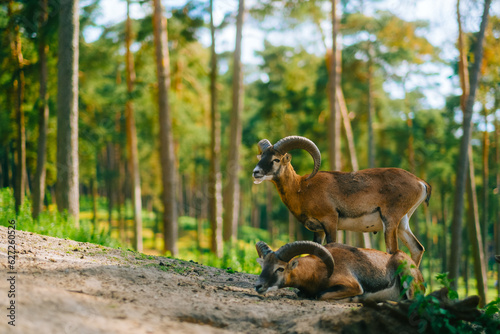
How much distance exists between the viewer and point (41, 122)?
16969 millimetres

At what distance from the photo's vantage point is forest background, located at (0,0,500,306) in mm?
15148

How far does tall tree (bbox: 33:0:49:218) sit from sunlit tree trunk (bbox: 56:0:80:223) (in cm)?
466

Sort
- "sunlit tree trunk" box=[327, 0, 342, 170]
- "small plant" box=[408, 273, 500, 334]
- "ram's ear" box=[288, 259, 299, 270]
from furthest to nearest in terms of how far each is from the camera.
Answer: "sunlit tree trunk" box=[327, 0, 342, 170] → "ram's ear" box=[288, 259, 299, 270] → "small plant" box=[408, 273, 500, 334]

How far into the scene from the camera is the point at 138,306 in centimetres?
525

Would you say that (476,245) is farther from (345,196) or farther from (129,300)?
(129,300)

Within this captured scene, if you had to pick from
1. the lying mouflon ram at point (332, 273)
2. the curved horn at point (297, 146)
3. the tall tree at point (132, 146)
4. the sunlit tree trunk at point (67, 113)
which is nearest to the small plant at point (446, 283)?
the lying mouflon ram at point (332, 273)

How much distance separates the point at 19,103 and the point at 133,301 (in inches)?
571

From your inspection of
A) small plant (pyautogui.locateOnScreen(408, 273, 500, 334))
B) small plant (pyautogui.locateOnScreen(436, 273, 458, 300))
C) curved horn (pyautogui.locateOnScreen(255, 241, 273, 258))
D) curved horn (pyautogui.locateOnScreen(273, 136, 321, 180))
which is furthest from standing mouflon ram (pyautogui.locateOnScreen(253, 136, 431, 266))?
small plant (pyautogui.locateOnScreen(408, 273, 500, 334))

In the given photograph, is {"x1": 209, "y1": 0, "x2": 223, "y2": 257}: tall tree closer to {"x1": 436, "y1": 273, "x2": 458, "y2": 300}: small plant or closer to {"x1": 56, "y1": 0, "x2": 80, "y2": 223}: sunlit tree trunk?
{"x1": 56, "y1": 0, "x2": 80, "y2": 223}: sunlit tree trunk

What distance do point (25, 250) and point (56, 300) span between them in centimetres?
265

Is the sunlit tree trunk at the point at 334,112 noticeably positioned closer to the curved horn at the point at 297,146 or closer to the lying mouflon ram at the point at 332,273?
the curved horn at the point at 297,146

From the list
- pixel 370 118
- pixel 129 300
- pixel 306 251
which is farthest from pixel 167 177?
pixel 370 118

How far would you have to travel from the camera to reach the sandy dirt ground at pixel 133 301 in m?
4.50

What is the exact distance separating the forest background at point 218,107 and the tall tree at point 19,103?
2.3 inches
